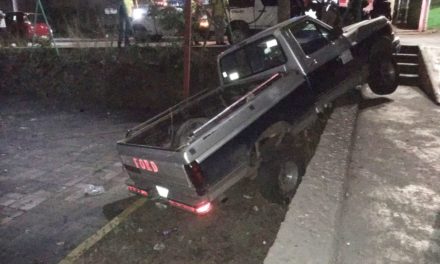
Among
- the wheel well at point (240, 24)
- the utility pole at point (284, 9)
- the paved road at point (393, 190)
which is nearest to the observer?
the paved road at point (393, 190)

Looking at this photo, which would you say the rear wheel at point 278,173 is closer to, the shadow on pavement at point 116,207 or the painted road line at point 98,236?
the painted road line at point 98,236

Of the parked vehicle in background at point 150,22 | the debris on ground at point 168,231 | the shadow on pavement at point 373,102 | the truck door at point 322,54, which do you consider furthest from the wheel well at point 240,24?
the debris on ground at point 168,231

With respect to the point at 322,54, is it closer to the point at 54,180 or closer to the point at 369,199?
the point at 369,199

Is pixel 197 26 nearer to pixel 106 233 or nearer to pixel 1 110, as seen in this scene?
pixel 1 110

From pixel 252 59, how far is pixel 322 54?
1005 millimetres

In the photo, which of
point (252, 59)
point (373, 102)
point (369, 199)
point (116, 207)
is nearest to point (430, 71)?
point (373, 102)

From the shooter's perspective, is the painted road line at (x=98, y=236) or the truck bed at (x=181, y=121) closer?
the painted road line at (x=98, y=236)

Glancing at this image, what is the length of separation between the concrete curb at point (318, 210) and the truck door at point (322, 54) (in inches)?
29.4

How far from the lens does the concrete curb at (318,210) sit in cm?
324

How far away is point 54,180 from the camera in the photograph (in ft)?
19.2

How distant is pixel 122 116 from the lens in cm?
910

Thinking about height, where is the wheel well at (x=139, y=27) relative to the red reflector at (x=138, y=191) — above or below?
above

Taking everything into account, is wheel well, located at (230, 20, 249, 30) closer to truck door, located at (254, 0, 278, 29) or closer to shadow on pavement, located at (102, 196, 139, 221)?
truck door, located at (254, 0, 278, 29)

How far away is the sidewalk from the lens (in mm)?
4387
